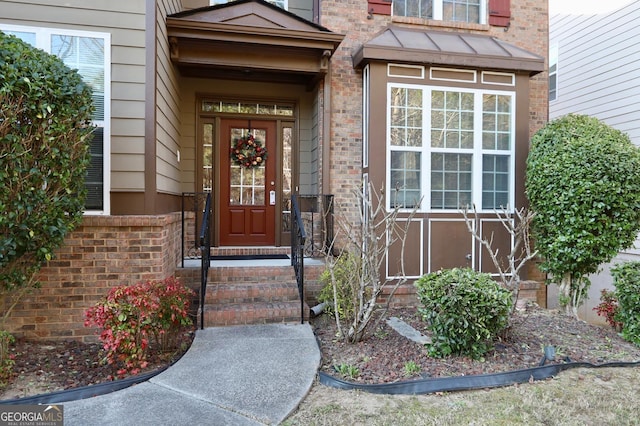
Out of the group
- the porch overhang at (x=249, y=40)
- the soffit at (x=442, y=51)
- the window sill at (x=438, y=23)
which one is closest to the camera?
the porch overhang at (x=249, y=40)

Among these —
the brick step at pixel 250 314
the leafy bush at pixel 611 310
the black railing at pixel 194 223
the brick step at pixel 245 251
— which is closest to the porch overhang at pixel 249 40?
the black railing at pixel 194 223

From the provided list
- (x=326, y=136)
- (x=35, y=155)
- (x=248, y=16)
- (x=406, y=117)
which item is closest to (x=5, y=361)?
(x=35, y=155)

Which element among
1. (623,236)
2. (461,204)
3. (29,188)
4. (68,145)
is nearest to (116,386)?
(29,188)

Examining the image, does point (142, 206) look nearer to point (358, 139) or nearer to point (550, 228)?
point (358, 139)

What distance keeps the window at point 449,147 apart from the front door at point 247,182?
6.95 ft

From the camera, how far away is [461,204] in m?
6.12

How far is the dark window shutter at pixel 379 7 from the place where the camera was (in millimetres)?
6293

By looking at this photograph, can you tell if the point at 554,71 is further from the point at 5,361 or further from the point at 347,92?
the point at 5,361

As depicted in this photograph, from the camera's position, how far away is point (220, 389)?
3.05 meters

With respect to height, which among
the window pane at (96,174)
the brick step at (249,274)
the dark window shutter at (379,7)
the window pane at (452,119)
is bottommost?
the brick step at (249,274)

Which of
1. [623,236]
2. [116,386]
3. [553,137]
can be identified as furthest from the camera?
[553,137]

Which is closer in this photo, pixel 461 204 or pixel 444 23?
pixel 461 204

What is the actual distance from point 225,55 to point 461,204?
4000mm

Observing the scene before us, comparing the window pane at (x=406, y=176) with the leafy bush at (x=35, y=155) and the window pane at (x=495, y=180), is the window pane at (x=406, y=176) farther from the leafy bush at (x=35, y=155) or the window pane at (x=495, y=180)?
the leafy bush at (x=35, y=155)
